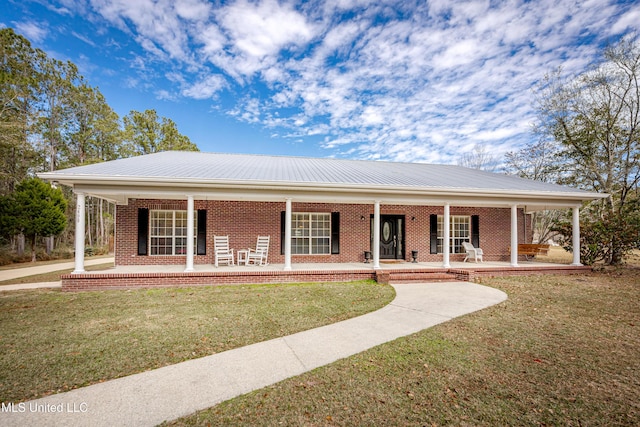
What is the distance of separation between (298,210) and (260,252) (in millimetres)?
2146

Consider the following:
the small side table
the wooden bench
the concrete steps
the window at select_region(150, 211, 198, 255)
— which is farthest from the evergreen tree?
the wooden bench

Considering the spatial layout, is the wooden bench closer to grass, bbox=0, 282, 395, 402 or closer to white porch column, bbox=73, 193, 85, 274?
grass, bbox=0, 282, 395, 402

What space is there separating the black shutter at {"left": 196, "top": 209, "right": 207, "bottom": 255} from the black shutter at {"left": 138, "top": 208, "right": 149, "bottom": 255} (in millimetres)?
1753

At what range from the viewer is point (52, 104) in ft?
68.2

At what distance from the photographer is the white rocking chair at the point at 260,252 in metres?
10.0

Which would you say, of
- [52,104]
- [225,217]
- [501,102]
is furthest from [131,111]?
[501,102]

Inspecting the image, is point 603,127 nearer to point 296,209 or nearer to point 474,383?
point 296,209

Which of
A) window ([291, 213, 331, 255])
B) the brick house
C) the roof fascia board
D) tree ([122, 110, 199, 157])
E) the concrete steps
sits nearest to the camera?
the roof fascia board

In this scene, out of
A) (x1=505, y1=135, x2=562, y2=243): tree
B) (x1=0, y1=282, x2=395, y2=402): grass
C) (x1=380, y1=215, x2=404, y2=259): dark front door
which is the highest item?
(x1=505, y1=135, x2=562, y2=243): tree

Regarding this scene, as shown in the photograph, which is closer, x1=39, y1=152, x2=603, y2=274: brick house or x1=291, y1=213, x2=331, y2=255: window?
x1=39, y1=152, x2=603, y2=274: brick house

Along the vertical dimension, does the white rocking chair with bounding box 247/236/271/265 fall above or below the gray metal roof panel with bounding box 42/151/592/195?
below

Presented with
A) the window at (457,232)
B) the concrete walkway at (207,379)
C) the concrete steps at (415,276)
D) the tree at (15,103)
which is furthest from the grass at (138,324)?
the tree at (15,103)

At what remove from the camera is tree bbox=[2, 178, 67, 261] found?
14.9 m

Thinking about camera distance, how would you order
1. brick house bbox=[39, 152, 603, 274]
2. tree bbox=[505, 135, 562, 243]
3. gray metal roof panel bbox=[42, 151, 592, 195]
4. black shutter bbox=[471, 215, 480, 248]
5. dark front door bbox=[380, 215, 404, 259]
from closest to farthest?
gray metal roof panel bbox=[42, 151, 592, 195] → brick house bbox=[39, 152, 603, 274] → dark front door bbox=[380, 215, 404, 259] → black shutter bbox=[471, 215, 480, 248] → tree bbox=[505, 135, 562, 243]
